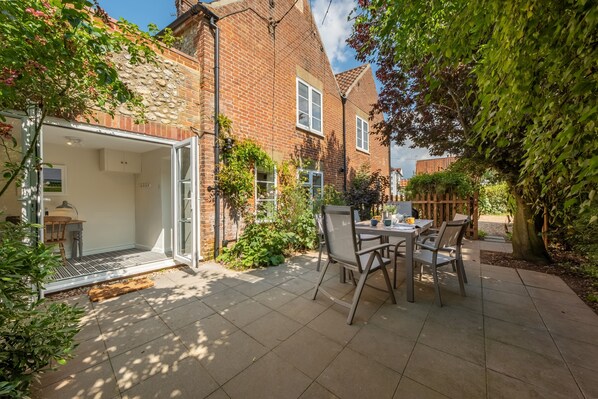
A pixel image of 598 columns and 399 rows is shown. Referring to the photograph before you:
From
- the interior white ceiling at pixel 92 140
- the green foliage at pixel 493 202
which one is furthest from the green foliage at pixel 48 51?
the green foliage at pixel 493 202

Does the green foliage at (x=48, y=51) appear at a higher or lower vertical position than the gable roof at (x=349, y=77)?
lower

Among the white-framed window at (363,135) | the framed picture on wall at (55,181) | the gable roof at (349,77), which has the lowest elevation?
the framed picture on wall at (55,181)

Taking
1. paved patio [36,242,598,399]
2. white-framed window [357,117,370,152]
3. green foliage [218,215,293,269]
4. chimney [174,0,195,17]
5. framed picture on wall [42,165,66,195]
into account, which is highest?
chimney [174,0,195,17]

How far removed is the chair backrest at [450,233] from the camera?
10.00 ft

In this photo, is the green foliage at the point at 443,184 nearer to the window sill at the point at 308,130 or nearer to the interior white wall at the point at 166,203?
the window sill at the point at 308,130

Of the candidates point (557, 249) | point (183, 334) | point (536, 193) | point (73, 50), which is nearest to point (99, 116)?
point (73, 50)

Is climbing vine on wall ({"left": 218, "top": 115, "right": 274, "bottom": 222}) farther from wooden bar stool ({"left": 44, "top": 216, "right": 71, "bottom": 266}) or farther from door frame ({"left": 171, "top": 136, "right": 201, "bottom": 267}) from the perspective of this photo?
wooden bar stool ({"left": 44, "top": 216, "right": 71, "bottom": 266})

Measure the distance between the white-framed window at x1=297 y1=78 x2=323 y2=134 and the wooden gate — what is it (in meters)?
4.12

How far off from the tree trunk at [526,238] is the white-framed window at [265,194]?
526 centimetres

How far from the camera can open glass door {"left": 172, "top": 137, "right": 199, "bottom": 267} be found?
13.9 ft

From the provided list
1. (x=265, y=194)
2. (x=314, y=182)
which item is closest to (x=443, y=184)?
(x=314, y=182)

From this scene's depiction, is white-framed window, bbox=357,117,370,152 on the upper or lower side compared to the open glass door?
upper

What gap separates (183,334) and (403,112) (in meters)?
6.49

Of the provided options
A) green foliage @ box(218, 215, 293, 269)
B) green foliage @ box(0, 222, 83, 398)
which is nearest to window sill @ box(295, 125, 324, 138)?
green foliage @ box(218, 215, 293, 269)
